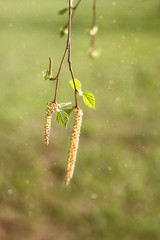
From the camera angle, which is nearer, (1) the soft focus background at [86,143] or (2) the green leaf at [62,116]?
(2) the green leaf at [62,116]

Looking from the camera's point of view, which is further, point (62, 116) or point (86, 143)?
point (86, 143)

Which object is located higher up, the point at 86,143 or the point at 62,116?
the point at 62,116

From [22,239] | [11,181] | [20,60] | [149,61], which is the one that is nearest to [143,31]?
[149,61]

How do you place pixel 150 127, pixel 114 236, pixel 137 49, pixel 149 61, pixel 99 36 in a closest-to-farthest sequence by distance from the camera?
pixel 114 236 → pixel 150 127 → pixel 149 61 → pixel 137 49 → pixel 99 36

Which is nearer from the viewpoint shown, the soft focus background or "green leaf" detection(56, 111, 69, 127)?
"green leaf" detection(56, 111, 69, 127)

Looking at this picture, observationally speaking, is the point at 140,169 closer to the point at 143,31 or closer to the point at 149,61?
the point at 149,61

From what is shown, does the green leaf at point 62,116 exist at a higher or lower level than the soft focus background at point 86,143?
higher

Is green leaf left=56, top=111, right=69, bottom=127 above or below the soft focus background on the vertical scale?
above

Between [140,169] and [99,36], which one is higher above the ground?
[140,169]
